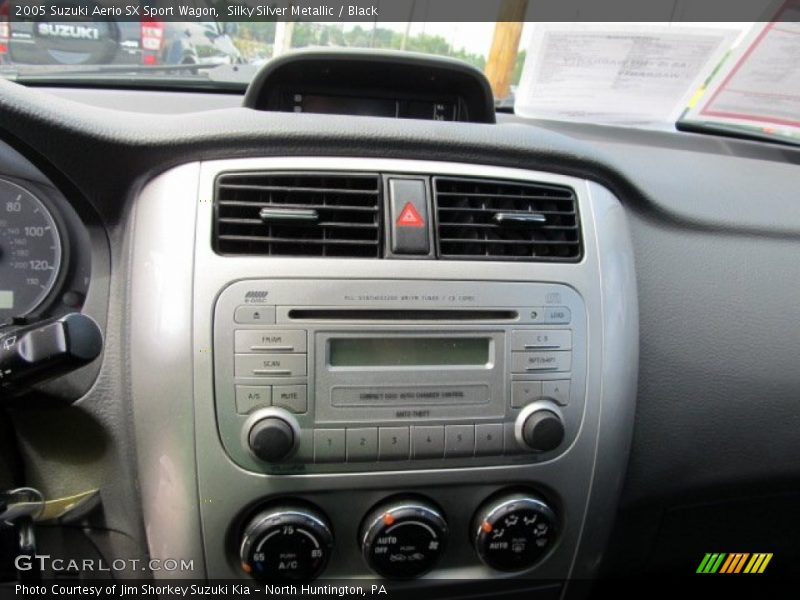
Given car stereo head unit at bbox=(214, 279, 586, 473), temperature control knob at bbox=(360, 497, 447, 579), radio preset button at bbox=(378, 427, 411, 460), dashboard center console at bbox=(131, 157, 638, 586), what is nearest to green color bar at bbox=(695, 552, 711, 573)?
dashboard center console at bbox=(131, 157, 638, 586)

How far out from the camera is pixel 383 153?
109 cm

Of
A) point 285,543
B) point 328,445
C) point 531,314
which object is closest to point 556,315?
point 531,314

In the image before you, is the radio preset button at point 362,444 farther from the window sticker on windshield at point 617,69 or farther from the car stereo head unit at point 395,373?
Result: the window sticker on windshield at point 617,69

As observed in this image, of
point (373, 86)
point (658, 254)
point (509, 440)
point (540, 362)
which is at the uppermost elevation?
point (373, 86)

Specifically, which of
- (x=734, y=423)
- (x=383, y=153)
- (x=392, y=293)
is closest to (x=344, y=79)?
(x=383, y=153)

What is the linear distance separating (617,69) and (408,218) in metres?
0.73

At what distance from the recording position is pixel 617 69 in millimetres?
1486

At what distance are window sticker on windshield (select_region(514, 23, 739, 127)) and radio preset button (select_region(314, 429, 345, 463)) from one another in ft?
3.01

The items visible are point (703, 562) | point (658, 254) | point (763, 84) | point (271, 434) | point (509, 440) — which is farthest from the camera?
point (763, 84)

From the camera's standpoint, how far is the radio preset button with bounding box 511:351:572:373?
1.07m

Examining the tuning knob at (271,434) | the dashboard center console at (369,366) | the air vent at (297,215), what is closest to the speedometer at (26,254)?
the dashboard center console at (369,366)

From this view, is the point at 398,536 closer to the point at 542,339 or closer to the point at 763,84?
the point at 542,339

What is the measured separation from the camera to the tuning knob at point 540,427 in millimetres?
1051

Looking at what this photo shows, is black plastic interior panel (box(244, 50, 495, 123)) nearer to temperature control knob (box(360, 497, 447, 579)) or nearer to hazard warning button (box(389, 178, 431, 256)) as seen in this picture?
hazard warning button (box(389, 178, 431, 256))
